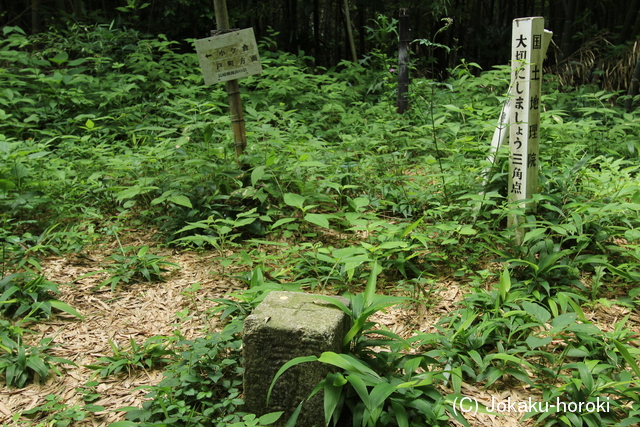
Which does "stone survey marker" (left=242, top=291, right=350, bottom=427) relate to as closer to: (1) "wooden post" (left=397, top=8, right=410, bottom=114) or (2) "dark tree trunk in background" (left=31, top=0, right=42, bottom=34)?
(1) "wooden post" (left=397, top=8, right=410, bottom=114)

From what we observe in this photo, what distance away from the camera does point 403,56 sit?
4.84m

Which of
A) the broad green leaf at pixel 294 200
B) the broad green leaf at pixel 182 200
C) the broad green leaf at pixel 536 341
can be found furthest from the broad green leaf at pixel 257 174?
the broad green leaf at pixel 536 341

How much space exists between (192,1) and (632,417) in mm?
6965

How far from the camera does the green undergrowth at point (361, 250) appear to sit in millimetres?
1802

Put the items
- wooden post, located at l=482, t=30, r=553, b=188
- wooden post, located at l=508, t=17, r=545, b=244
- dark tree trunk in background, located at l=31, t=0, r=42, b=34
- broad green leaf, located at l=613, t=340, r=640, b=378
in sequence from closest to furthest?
A: broad green leaf, located at l=613, t=340, r=640, b=378 < wooden post, located at l=508, t=17, r=545, b=244 < wooden post, located at l=482, t=30, r=553, b=188 < dark tree trunk in background, located at l=31, t=0, r=42, b=34

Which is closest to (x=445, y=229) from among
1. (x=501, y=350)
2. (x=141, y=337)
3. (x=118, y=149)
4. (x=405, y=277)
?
(x=405, y=277)

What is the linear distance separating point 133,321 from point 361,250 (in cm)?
117

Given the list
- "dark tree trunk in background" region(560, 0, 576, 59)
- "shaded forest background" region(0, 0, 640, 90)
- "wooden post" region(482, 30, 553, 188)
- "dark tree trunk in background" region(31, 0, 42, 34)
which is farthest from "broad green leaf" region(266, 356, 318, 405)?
"dark tree trunk in background" region(31, 0, 42, 34)

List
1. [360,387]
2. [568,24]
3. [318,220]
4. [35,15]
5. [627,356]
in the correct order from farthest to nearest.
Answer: [568,24], [35,15], [318,220], [627,356], [360,387]

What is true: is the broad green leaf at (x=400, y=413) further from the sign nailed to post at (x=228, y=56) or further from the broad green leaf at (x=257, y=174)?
the sign nailed to post at (x=228, y=56)

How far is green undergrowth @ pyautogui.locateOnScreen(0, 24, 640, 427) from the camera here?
180cm

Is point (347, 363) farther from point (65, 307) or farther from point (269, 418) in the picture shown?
point (65, 307)

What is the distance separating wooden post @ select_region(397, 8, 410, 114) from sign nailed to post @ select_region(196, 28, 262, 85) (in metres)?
1.93

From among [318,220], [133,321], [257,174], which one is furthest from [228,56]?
[133,321]
